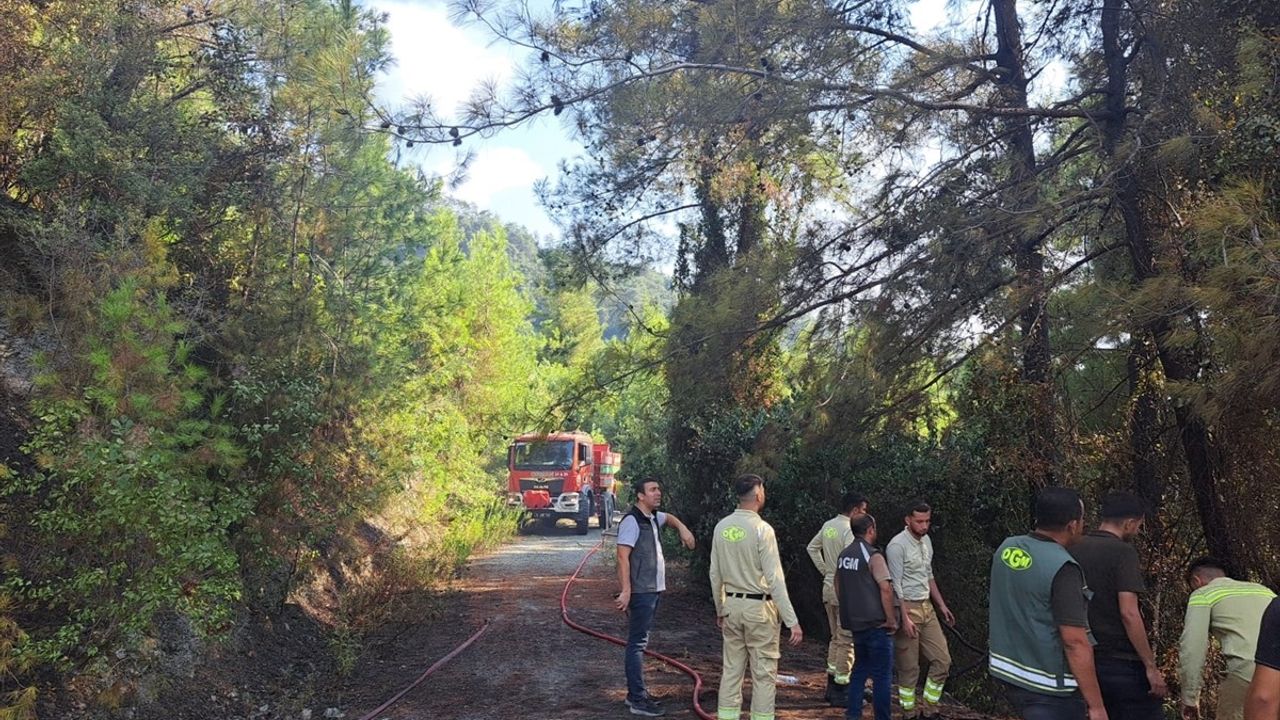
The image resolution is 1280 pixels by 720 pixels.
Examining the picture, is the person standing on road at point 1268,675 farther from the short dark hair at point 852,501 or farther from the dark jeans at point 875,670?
the short dark hair at point 852,501

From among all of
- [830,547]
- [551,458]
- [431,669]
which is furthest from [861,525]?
[551,458]

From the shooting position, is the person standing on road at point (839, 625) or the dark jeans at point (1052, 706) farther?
the person standing on road at point (839, 625)

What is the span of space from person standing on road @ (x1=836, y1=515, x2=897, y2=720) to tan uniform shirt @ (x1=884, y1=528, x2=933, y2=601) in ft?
1.86

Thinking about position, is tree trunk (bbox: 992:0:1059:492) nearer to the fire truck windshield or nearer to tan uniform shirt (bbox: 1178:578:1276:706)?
tan uniform shirt (bbox: 1178:578:1276:706)

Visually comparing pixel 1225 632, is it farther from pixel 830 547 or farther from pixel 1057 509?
pixel 830 547

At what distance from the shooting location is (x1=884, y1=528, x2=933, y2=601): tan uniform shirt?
6750 millimetres

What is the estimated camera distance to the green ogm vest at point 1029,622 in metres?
3.66

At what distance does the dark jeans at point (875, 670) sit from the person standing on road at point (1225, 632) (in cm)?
208

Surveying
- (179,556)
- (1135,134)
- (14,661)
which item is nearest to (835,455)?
(1135,134)

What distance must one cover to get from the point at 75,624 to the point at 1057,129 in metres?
9.60

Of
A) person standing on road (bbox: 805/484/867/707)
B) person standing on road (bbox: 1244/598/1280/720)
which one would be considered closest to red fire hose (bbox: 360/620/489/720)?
person standing on road (bbox: 805/484/867/707)

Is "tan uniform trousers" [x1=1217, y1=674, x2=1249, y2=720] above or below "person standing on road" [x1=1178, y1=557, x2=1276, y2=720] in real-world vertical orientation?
below

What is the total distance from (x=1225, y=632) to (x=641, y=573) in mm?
3848

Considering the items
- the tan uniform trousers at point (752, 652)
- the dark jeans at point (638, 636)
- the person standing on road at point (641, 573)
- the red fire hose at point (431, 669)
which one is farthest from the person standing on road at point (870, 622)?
the red fire hose at point (431, 669)
